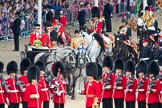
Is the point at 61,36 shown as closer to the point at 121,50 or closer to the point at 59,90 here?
the point at 121,50

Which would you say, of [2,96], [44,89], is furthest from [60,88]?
[2,96]

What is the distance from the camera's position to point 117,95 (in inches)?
947

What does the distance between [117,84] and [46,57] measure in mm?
4252

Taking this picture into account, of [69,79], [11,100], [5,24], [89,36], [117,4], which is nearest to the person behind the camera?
[11,100]

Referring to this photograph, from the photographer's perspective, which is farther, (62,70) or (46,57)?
(46,57)

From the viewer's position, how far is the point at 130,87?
2362 cm

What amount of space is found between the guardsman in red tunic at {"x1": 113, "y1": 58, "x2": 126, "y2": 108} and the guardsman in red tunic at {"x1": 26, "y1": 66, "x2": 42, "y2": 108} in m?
2.06

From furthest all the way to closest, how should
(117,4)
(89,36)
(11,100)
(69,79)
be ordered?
(117,4) < (89,36) < (69,79) < (11,100)

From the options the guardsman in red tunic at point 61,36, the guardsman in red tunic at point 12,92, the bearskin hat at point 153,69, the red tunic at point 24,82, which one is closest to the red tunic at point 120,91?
the bearskin hat at point 153,69

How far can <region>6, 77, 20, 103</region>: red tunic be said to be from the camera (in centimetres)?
2292

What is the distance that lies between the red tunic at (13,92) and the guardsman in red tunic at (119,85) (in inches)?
86.6

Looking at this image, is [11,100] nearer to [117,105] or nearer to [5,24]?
[117,105]

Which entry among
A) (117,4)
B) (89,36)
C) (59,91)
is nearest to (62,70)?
(59,91)

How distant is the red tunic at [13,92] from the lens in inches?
902
